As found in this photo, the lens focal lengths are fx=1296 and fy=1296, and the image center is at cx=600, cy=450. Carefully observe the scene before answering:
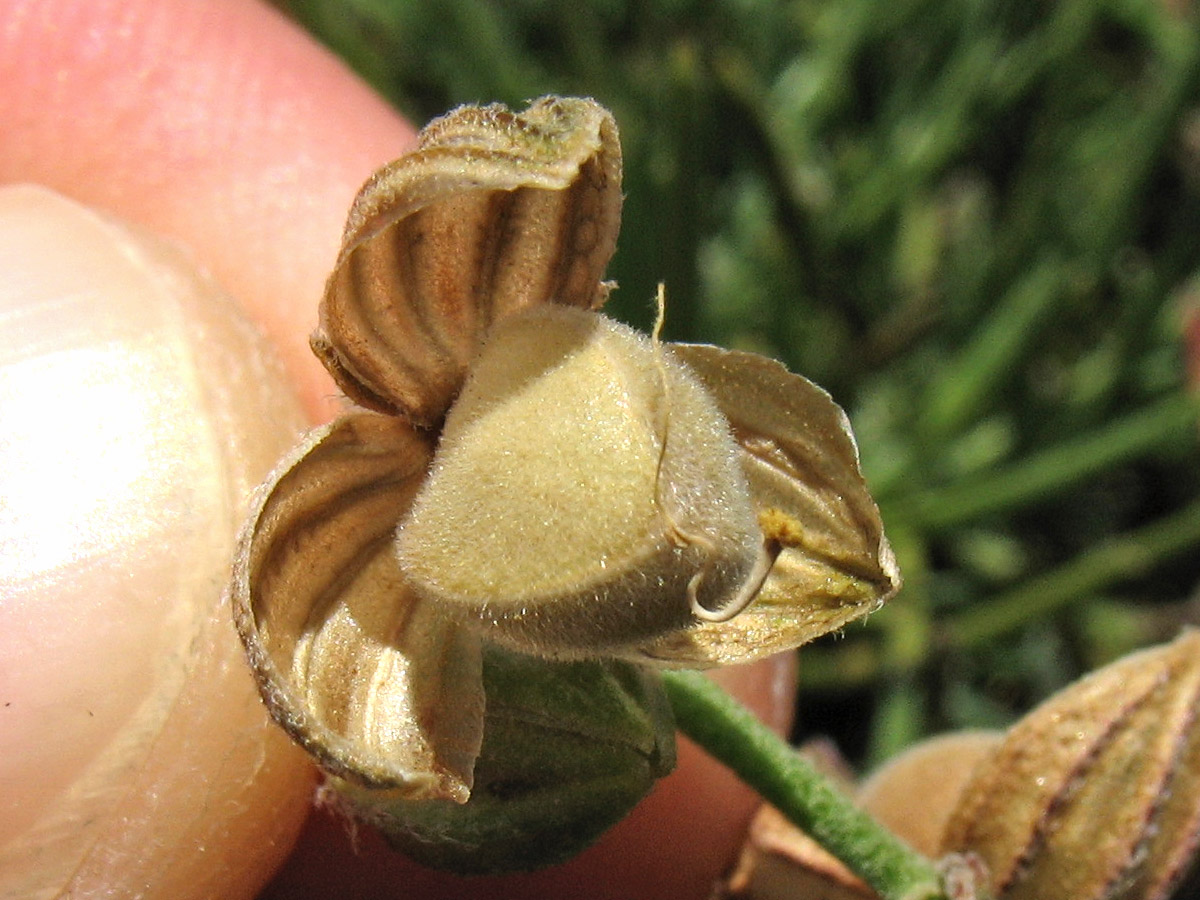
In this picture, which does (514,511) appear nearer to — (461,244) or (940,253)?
(461,244)

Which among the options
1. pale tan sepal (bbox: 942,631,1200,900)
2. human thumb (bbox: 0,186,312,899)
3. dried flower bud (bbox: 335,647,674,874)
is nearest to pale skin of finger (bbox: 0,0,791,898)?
human thumb (bbox: 0,186,312,899)

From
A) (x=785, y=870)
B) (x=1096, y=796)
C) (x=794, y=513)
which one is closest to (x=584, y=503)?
(x=794, y=513)

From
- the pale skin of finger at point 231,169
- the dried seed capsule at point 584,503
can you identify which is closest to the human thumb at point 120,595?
the dried seed capsule at point 584,503

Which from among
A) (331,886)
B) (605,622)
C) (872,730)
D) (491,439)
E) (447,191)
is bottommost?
(872,730)

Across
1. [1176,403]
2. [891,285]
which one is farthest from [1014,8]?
[1176,403]

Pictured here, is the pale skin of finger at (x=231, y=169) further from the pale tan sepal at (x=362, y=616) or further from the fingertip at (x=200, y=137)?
the pale tan sepal at (x=362, y=616)

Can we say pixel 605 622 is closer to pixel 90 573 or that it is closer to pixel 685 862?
pixel 90 573
